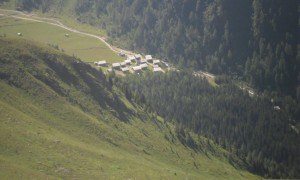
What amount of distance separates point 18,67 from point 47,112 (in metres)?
24.1

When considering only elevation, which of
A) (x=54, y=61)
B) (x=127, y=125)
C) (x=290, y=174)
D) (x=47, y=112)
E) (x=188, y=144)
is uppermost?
(x=54, y=61)

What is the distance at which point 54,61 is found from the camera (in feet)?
480

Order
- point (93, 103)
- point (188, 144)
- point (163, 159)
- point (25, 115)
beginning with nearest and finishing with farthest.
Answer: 1. point (25, 115)
2. point (163, 159)
3. point (93, 103)
4. point (188, 144)

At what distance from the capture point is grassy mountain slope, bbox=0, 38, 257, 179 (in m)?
90.8

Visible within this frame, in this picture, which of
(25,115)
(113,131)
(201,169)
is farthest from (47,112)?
(201,169)

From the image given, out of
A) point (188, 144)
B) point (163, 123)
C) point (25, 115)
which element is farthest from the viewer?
point (163, 123)

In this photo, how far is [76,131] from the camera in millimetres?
117188

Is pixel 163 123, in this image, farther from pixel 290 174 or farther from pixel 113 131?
pixel 290 174

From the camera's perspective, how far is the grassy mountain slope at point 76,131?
90750 mm

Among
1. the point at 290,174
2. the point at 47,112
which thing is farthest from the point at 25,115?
the point at 290,174

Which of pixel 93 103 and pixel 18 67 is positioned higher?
pixel 18 67

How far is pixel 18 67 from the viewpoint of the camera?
132000mm

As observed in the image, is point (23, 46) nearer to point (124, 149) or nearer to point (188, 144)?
point (124, 149)

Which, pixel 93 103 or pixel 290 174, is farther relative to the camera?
pixel 290 174
